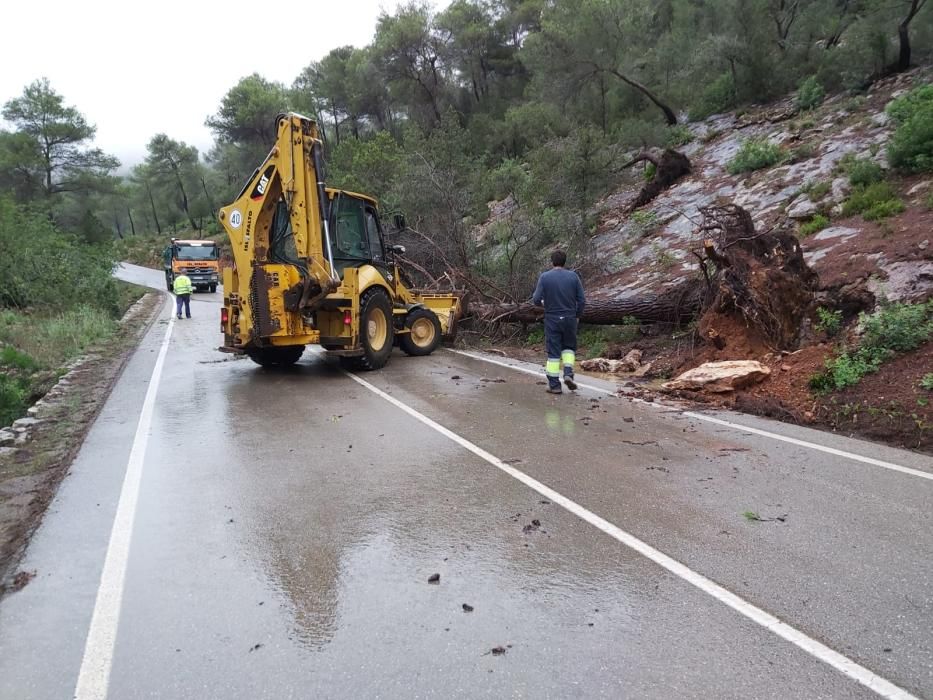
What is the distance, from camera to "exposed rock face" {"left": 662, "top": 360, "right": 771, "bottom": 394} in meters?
7.96

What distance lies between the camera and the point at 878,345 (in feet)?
24.4

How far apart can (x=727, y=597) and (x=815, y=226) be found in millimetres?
11007

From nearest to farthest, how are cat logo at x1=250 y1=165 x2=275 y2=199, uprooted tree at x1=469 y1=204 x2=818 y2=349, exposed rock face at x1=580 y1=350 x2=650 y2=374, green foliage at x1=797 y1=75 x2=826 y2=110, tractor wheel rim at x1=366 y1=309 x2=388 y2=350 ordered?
1. uprooted tree at x1=469 y1=204 x2=818 y2=349
2. cat logo at x1=250 y1=165 x2=275 y2=199
3. exposed rock face at x1=580 y1=350 x2=650 y2=374
4. tractor wheel rim at x1=366 y1=309 x2=388 y2=350
5. green foliage at x1=797 y1=75 x2=826 y2=110

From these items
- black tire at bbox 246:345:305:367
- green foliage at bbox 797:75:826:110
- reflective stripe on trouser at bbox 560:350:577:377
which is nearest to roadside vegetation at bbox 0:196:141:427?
black tire at bbox 246:345:305:367

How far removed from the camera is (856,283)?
9.23 meters

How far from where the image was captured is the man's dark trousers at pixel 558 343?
8.59m

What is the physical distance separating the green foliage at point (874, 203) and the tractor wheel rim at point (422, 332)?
8402mm

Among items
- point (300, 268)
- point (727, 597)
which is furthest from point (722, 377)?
point (300, 268)

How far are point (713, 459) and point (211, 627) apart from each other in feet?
14.3

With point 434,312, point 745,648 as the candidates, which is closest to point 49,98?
point 434,312

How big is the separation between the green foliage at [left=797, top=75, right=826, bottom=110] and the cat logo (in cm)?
1744

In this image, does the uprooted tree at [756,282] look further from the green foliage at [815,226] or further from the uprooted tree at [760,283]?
the green foliage at [815,226]

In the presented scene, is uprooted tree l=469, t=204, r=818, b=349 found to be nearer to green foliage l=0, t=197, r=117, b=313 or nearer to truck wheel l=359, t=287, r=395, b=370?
truck wheel l=359, t=287, r=395, b=370

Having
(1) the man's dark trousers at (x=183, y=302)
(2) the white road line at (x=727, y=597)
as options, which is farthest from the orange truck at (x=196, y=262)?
(2) the white road line at (x=727, y=597)
